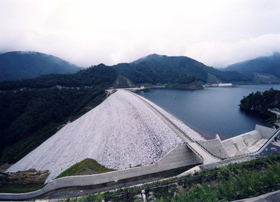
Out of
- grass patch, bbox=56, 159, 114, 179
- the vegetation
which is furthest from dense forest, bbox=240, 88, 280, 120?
grass patch, bbox=56, 159, 114, 179

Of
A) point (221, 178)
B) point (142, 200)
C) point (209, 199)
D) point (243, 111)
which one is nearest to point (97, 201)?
point (142, 200)

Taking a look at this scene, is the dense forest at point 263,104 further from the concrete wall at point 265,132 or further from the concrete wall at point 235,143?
the concrete wall at point 235,143

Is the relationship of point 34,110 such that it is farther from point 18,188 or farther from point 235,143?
point 235,143

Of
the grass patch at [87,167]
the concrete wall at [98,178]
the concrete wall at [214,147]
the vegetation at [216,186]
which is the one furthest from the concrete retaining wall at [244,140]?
the grass patch at [87,167]

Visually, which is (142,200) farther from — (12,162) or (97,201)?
(12,162)

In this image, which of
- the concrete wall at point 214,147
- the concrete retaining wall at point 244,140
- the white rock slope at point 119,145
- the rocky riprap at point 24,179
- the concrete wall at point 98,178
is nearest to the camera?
the concrete wall at point 98,178

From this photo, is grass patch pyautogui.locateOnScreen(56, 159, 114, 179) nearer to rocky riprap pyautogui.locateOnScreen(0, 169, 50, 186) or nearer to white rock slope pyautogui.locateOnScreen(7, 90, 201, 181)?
white rock slope pyautogui.locateOnScreen(7, 90, 201, 181)
